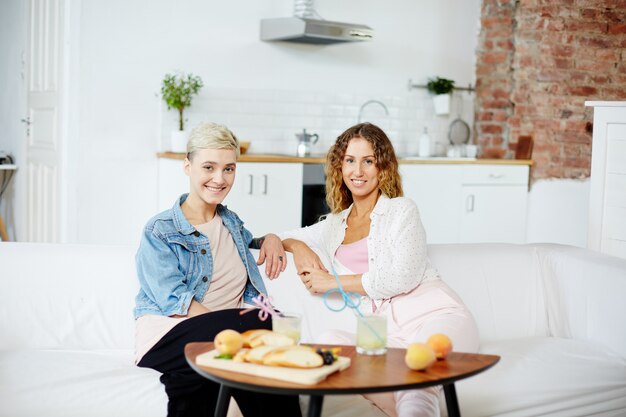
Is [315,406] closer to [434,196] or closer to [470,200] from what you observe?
[434,196]

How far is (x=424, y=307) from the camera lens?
2.82 m

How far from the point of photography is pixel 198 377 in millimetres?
2385

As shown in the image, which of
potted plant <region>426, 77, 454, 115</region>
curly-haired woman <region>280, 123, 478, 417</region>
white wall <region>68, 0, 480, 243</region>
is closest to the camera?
curly-haired woman <region>280, 123, 478, 417</region>

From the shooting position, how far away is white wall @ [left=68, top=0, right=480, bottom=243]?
528 cm

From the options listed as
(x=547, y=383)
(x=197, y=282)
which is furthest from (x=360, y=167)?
(x=547, y=383)

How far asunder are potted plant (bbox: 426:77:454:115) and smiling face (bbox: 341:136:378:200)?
3567 mm

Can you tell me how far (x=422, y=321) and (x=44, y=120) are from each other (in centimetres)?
356

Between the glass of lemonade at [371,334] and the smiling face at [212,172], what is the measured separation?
2.71 feet

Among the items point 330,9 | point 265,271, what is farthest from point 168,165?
point 265,271

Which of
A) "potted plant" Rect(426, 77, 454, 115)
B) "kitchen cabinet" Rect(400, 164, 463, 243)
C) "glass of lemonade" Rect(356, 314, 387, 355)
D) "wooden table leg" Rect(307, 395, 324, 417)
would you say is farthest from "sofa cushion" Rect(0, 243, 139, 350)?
"potted plant" Rect(426, 77, 454, 115)

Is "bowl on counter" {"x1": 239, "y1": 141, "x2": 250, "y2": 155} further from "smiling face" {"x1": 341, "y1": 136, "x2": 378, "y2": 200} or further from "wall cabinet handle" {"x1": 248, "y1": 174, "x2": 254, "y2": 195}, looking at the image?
"smiling face" {"x1": 341, "y1": 136, "x2": 378, "y2": 200}

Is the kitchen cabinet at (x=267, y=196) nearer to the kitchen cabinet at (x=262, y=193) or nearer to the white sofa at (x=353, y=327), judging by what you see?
the kitchen cabinet at (x=262, y=193)

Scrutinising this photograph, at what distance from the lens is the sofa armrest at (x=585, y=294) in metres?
3.19

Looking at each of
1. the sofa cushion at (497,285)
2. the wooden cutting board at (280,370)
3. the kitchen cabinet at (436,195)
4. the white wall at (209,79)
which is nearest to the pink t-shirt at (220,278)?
the wooden cutting board at (280,370)
